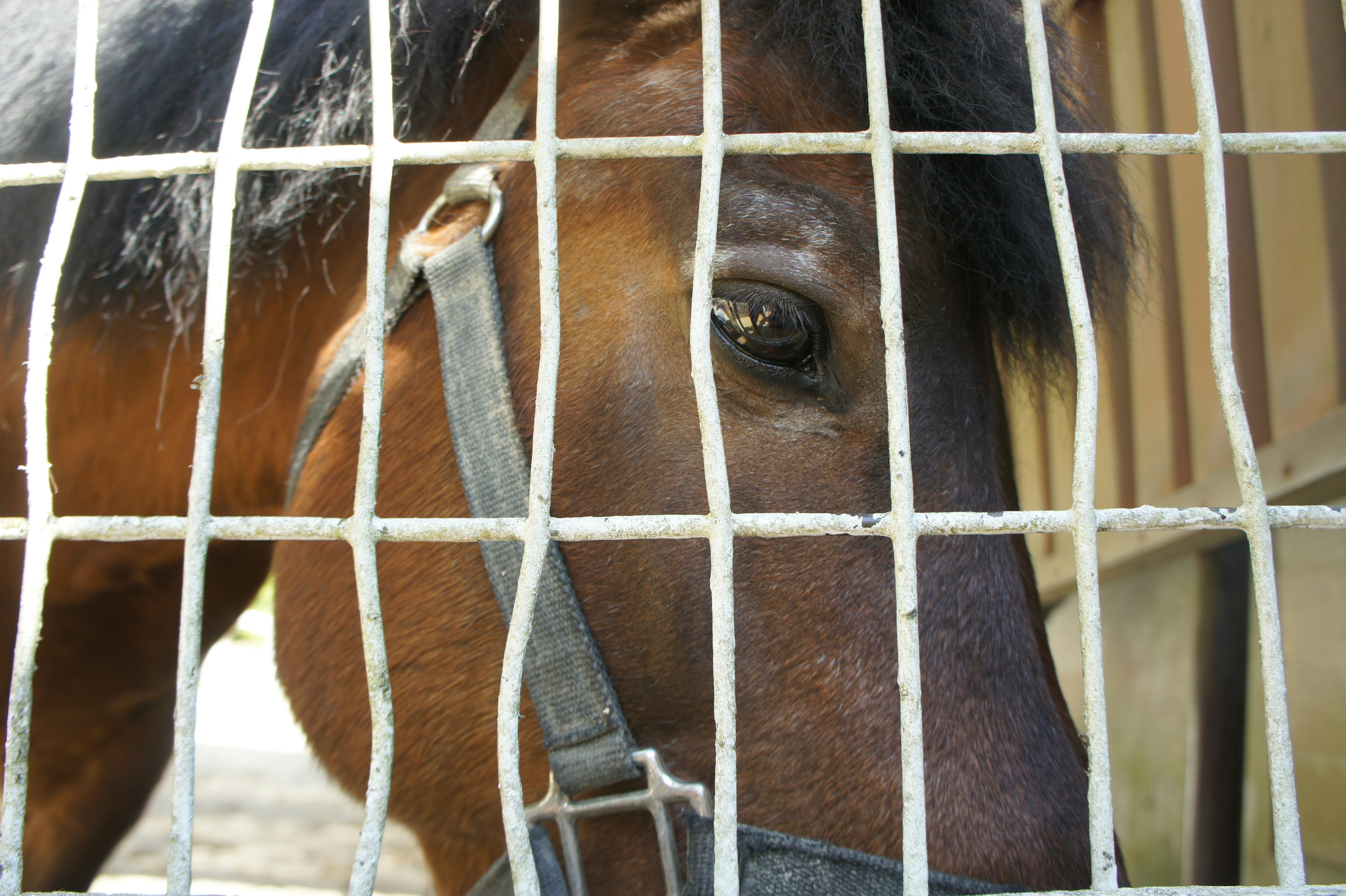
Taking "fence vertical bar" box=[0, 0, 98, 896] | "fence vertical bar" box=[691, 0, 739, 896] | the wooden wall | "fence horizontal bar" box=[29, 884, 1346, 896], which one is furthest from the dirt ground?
"fence horizontal bar" box=[29, 884, 1346, 896]

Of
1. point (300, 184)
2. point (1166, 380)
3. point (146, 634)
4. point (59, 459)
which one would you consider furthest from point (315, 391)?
point (1166, 380)

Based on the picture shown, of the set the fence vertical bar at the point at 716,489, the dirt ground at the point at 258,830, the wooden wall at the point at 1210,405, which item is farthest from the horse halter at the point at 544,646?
the dirt ground at the point at 258,830

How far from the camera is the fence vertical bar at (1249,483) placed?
0.68m

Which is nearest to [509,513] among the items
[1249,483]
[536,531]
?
[536,531]

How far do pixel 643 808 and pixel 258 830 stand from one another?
3735 millimetres

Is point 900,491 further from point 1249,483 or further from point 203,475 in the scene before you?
point 203,475

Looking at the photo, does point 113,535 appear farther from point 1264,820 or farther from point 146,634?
point 1264,820

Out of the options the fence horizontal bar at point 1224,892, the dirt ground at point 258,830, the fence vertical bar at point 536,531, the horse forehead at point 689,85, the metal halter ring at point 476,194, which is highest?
the horse forehead at point 689,85

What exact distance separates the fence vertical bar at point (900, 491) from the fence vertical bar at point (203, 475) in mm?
525

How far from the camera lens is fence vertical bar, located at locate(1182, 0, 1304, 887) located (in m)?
0.68

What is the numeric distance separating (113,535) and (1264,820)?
2.20 m

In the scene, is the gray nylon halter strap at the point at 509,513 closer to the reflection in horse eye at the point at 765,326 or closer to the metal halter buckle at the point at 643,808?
the metal halter buckle at the point at 643,808

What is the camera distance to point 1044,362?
1256 mm

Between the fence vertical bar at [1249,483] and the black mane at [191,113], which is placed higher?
the black mane at [191,113]
